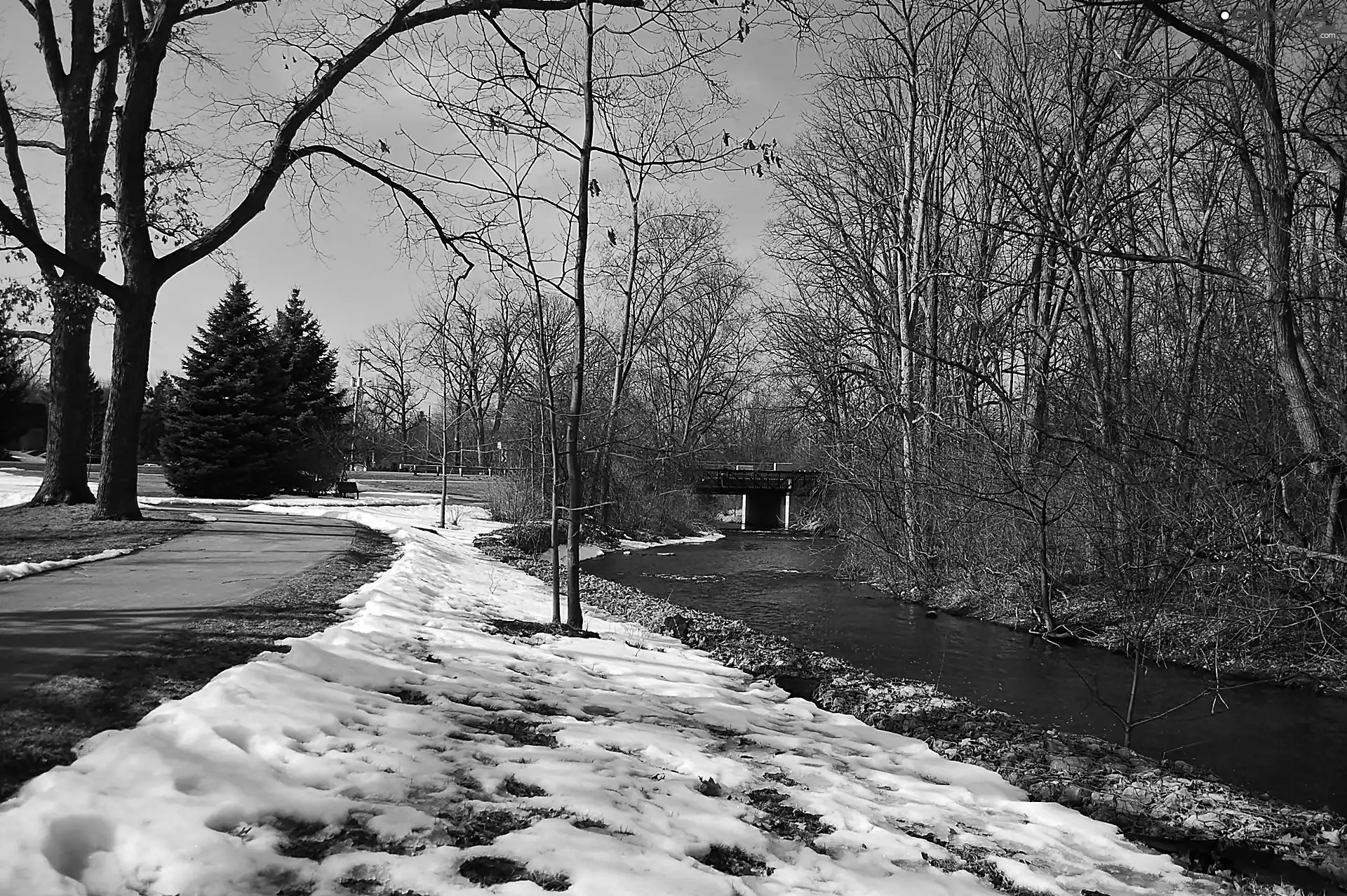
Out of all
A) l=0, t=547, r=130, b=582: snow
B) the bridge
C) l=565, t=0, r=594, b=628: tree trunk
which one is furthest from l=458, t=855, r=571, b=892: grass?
the bridge

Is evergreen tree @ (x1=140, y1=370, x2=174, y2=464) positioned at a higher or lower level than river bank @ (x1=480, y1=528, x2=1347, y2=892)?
higher

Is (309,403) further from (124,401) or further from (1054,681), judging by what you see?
(1054,681)

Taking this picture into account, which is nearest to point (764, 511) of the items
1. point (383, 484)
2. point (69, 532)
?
point (383, 484)

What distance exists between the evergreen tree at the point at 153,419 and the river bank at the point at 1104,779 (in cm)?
3669

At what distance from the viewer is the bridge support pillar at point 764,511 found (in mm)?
42981

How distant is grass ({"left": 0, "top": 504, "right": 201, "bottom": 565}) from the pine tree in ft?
45.2

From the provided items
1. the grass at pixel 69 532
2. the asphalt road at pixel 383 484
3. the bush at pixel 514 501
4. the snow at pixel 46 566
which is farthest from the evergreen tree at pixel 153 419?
the snow at pixel 46 566

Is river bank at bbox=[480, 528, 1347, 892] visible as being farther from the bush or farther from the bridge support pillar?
the bridge support pillar

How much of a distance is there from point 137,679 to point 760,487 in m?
36.3

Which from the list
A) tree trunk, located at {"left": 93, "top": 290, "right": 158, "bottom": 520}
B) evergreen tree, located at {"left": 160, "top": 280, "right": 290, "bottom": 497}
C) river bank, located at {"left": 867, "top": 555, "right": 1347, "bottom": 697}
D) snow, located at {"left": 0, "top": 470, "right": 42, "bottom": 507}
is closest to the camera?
river bank, located at {"left": 867, "top": 555, "right": 1347, "bottom": 697}

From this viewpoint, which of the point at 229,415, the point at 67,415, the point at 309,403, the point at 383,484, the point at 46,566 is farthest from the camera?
the point at 383,484

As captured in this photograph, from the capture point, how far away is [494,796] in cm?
404

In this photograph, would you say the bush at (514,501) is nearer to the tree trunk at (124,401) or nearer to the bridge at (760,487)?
the tree trunk at (124,401)

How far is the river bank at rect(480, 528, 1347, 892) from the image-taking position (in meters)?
4.99
